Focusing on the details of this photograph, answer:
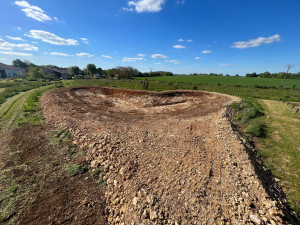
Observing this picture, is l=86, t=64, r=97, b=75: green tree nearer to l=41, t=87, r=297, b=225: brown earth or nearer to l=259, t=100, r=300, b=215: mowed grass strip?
l=41, t=87, r=297, b=225: brown earth

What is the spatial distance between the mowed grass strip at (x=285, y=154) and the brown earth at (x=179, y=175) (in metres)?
0.57

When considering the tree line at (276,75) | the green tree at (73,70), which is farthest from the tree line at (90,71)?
the tree line at (276,75)

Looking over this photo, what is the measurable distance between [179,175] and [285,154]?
6895mm

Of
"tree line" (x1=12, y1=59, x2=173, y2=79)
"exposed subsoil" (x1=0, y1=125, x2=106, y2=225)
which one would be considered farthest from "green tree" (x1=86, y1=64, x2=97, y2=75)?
"exposed subsoil" (x1=0, y1=125, x2=106, y2=225)

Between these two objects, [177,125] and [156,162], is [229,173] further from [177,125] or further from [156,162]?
[177,125]

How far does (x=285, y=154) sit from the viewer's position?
23.5 ft

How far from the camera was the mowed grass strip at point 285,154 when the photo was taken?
203 inches

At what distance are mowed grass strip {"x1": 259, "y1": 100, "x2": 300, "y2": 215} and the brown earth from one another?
22.6 inches

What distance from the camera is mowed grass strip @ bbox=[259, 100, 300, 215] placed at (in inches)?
203

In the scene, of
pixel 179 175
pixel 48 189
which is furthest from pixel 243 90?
pixel 48 189

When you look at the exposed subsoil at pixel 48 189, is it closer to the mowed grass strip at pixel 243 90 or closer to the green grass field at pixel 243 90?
the mowed grass strip at pixel 243 90

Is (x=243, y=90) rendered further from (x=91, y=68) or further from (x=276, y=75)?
(x=276, y=75)

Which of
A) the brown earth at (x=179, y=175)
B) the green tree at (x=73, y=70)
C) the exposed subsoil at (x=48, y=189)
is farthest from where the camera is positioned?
the green tree at (x=73, y=70)

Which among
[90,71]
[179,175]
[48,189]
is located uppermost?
[90,71]
